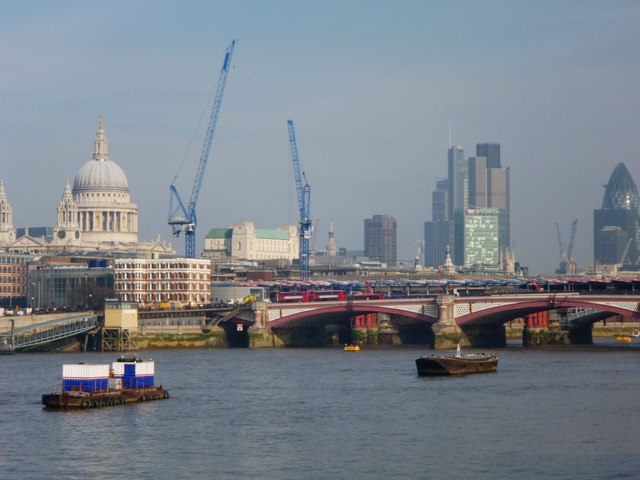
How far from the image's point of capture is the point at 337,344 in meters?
170

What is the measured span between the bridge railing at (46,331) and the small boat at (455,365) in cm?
4327

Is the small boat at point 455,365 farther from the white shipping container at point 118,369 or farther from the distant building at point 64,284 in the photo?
the distant building at point 64,284

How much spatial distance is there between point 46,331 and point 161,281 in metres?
42.9

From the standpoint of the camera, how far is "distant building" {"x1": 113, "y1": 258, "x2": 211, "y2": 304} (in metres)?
183

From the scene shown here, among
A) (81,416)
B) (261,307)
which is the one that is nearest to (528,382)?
(81,416)

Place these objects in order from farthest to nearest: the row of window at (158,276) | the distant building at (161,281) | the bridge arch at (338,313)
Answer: the row of window at (158,276) < the distant building at (161,281) < the bridge arch at (338,313)

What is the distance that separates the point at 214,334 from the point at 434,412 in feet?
229

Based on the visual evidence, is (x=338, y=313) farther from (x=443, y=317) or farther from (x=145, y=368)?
(x=145, y=368)

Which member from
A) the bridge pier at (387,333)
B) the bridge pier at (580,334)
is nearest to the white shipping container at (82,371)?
the bridge pier at (387,333)

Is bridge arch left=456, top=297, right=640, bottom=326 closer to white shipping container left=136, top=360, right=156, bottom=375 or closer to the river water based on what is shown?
the river water

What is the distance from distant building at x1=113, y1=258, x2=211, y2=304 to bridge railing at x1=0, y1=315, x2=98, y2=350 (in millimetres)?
37138

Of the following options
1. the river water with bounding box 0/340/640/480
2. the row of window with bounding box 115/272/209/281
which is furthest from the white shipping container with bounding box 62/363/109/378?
the row of window with bounding box 115/272/209/281

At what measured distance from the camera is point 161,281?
184250 mm

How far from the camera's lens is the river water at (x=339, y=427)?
2630 inches
